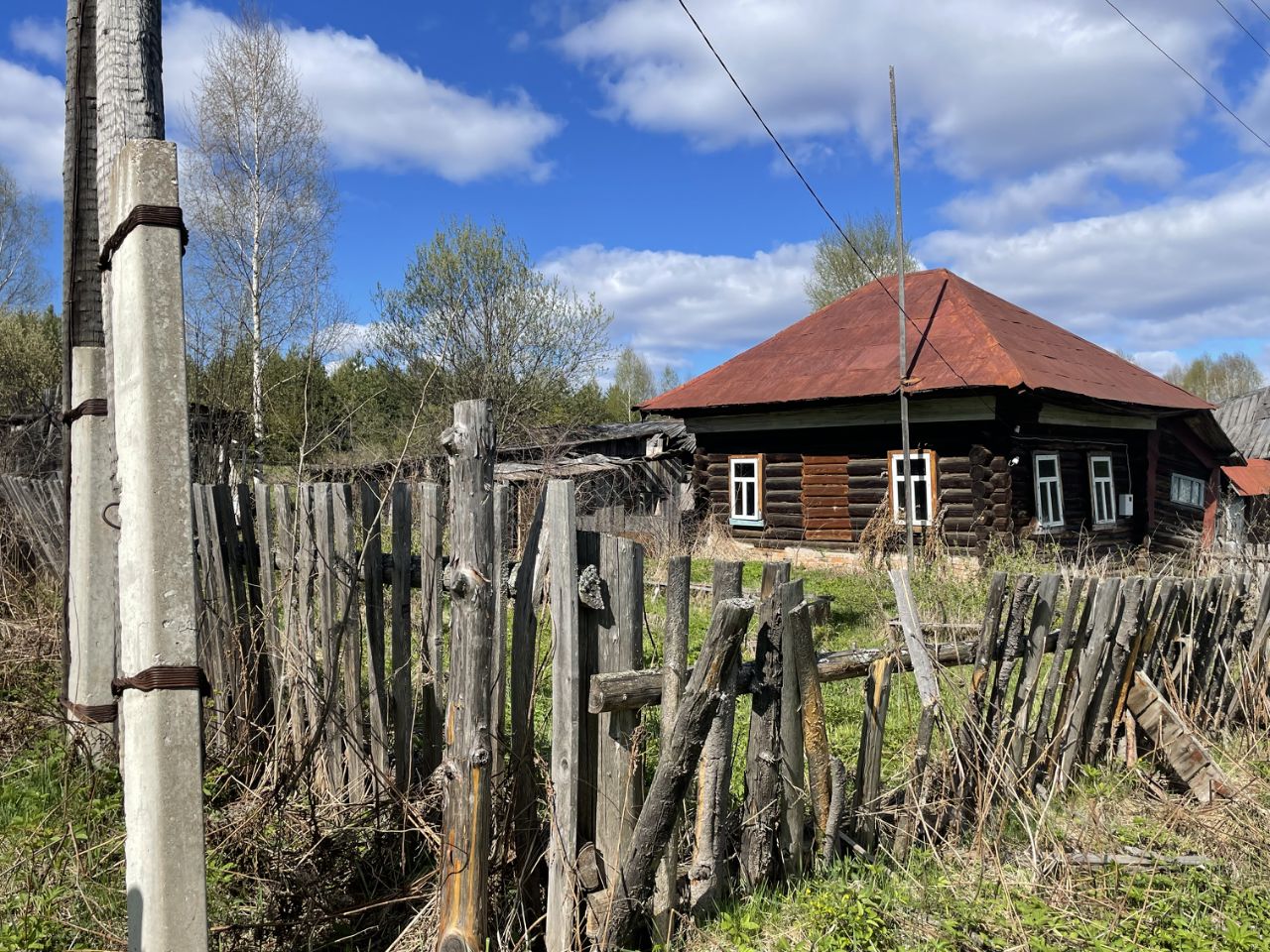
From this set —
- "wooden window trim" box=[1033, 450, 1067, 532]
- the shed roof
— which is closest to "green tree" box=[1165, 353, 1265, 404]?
the shed roof

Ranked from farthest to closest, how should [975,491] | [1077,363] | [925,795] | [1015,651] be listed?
[1077,363]
[975,491]
[1015,651]
[925,795]

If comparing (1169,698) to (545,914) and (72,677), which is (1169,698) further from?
(72,677)

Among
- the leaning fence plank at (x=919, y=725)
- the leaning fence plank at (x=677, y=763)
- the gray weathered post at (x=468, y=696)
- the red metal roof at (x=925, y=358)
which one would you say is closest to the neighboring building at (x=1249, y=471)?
the red metal roof at (x=925, y=358)

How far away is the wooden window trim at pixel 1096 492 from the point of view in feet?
49.5

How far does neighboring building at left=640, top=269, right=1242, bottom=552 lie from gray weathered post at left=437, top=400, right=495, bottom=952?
33.9 feet

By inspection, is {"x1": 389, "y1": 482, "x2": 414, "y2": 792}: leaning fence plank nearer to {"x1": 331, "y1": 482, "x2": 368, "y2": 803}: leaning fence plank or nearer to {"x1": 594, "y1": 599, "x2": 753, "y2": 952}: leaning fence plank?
{"x1": 331, "y1": 482, "x2": 368, "y2": 803}: leaning fence plank

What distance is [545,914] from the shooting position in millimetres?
2703

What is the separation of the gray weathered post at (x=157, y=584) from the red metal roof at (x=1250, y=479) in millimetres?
23693

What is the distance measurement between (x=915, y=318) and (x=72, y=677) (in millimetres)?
14353

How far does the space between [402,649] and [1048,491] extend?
13.1m

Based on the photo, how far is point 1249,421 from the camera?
2831cm

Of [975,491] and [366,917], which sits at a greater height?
[975,491]

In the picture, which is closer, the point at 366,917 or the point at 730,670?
the point at 730,670

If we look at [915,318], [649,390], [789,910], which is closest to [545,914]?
[789,910]
